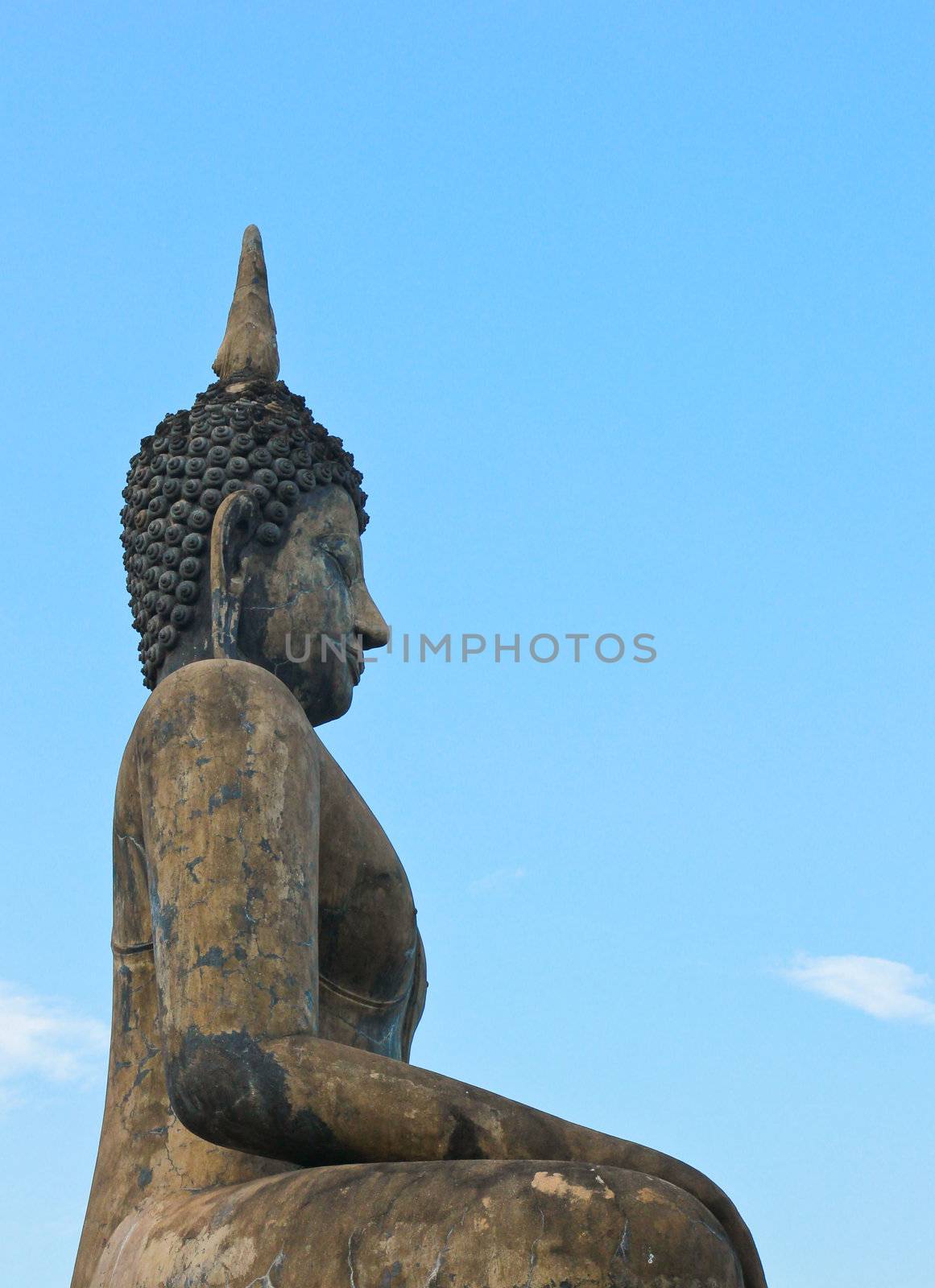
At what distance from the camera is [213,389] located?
958 centimetres

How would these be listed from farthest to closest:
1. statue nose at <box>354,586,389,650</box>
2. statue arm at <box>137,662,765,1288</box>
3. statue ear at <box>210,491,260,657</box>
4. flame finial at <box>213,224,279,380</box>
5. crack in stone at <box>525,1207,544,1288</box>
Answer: flame finial at <box>213,224,279,380</box>
statue nose at <box>354,586,389,650</box>
statue ear at <box>210,491,260,657</box>
statue arm at <box>137,662,765,1288</box>
crack in stone at <box>525,1207,544,1288</box>

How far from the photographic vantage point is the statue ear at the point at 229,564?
8.69 metres

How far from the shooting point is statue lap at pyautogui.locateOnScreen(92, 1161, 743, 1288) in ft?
20.5

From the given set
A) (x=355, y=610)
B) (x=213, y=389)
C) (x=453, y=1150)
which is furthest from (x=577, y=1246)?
(x=213, y=389)

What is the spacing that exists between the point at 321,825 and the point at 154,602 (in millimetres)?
1445

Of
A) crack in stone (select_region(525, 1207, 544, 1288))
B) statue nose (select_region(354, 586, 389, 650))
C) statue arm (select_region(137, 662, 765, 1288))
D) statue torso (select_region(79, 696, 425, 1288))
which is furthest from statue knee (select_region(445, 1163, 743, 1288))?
statue nose (select_region(354, 586, 389, 650))

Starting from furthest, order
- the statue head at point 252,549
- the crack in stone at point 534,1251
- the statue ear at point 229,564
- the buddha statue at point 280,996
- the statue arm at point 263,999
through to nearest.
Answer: the statue head at point 252,549 → the statue ear at point 229,564 → the statue arm at point 263,999 → the buddha statue at point 280,996 → the crack in stone at point 534,1251

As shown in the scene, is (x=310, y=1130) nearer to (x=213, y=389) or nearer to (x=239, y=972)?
(x=239, y=972)

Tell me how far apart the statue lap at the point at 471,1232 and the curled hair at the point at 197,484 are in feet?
9.83

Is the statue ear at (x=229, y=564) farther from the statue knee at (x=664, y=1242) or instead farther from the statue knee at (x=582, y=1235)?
the statue knee at (x=664, y=1242)

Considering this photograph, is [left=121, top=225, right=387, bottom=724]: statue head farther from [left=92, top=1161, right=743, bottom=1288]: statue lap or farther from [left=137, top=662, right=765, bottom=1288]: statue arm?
[left=92, top=1161, right=743, bottom=1288]: statue lap

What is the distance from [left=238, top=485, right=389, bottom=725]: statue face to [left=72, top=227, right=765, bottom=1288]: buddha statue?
11 mm

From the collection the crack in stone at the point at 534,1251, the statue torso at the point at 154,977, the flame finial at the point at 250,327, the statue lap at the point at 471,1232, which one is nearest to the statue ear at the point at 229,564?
the statue torso at the point at 154,977

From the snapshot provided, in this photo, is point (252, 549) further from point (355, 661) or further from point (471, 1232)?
point (471, 1232)
